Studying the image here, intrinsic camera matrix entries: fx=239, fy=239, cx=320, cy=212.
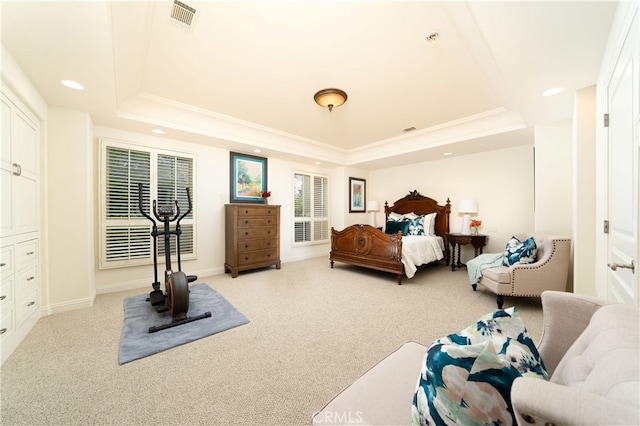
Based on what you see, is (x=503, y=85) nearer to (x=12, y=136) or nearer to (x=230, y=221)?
(x=230, y=221)

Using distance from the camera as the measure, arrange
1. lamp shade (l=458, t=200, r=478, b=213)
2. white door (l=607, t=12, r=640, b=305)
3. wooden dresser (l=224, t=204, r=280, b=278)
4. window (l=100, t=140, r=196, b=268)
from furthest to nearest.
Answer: lamp shade (l=458, t=200, r=478, b=213) → wooden dresser (l=224, t=204, r=280, b=278) → window (l=100, t=140, r=196, b=268) → white door (l=607, t=12, r=640, b=305)

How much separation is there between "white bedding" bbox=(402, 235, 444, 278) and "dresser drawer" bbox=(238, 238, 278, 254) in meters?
2.43

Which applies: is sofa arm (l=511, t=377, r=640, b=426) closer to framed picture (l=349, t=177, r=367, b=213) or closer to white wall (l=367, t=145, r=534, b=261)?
white wall (l=367, t=145, r=534, b=261)

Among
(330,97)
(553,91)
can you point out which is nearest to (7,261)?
(330,97)

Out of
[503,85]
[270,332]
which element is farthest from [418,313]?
[503,85]

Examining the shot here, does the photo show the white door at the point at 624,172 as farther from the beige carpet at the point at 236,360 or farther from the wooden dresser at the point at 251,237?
the wooden dresser at the point at 251,237

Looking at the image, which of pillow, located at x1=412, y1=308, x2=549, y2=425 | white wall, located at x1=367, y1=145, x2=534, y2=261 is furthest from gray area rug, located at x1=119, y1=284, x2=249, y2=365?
white wall, located at x1=367, y1=145, x2=534, y2=261

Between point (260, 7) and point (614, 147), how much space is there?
2670 mm

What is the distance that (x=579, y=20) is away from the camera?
62.6 inches

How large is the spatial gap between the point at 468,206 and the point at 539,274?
81.6 inches

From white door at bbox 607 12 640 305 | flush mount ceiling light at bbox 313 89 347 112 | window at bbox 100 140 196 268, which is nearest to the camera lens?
white door at bbox 607 12 640 305

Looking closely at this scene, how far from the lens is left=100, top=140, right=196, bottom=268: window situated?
135 inches

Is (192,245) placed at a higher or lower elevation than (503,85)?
lower

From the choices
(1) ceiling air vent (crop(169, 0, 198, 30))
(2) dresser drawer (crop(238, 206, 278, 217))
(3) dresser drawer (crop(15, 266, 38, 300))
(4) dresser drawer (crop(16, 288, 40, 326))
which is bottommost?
(4) dresser drawer (crop(16, 288, 40, 326))
